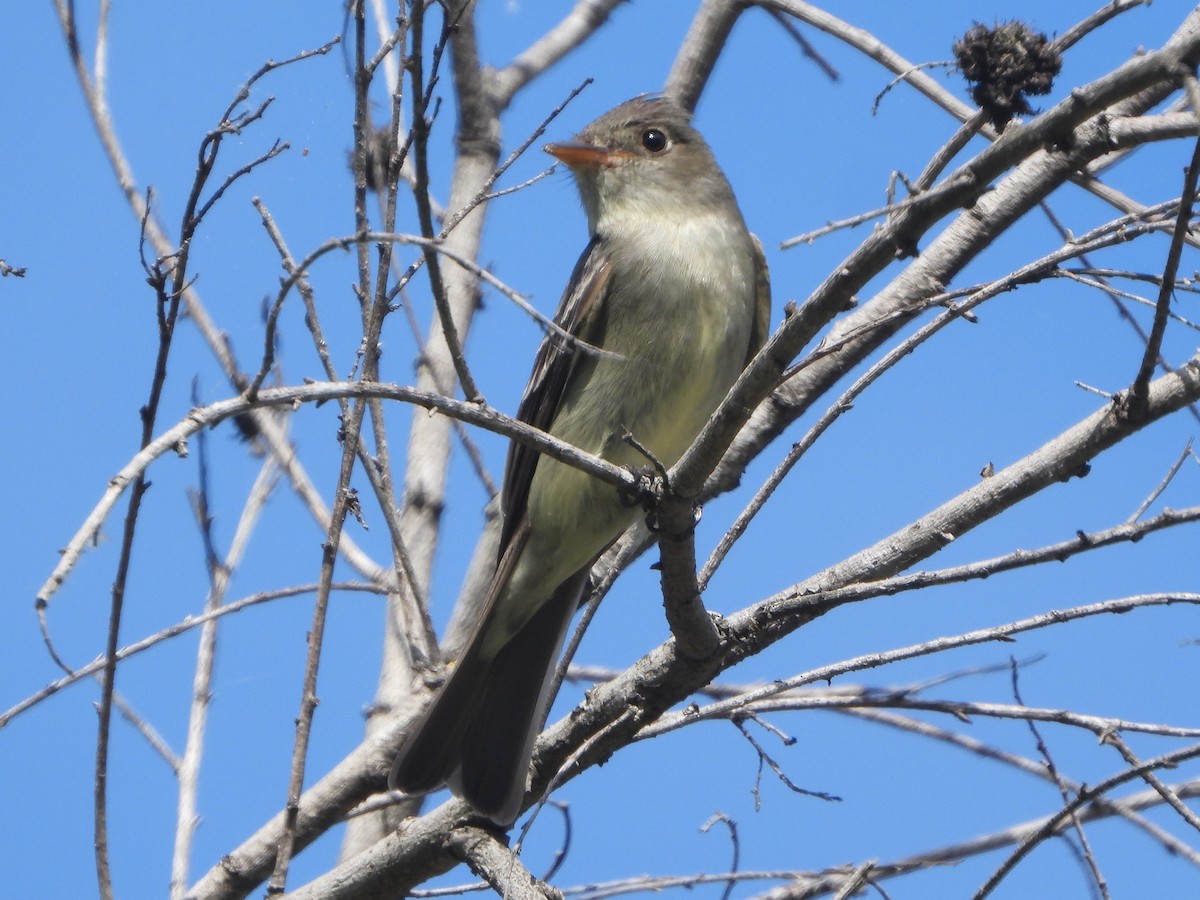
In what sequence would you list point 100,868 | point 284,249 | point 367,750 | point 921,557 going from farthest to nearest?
point 367,750, point 921,557, point 284,249, point 100,868

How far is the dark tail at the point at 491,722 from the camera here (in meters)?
4.23

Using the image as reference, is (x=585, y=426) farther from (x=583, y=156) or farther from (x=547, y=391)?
(x=583, y=156)

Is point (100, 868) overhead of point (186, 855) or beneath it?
beneath

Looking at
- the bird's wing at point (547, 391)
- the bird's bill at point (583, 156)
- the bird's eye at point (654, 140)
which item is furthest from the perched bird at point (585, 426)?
the bird's eye at point (654, 140)

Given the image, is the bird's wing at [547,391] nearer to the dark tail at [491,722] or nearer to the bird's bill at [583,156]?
the dark tail at [491,722]

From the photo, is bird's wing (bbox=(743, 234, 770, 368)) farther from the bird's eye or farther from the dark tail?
the dark tail

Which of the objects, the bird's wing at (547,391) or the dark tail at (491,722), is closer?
the dark tail at (491,722)

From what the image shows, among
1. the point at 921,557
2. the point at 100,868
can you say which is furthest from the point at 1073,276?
the point at 100,868

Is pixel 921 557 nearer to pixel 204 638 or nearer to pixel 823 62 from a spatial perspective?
pixel 204 638

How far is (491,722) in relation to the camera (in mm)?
4617

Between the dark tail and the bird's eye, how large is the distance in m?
1.89

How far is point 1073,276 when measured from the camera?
337cm

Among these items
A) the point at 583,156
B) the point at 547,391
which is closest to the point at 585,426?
the point at 547,391

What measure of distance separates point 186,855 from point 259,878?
0.81ft
